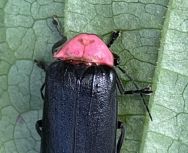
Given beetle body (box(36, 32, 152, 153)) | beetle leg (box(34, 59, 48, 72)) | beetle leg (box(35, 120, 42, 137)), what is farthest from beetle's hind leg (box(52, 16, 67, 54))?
beetle leg (box(35, 120, 42, 137))

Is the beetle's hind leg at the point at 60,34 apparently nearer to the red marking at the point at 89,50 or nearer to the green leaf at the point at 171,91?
the red marking at the point at 89,50

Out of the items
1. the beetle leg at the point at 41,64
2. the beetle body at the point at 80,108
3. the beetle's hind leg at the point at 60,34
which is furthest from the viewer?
the beetle leg at the point at 41,64

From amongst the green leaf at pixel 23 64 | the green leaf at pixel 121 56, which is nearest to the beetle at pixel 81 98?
the green leaf at pixel 121 56

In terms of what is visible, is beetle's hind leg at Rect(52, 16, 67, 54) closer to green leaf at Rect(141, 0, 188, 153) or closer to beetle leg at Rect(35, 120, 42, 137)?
beetle leg at Rect(35, 120, 42, 137)

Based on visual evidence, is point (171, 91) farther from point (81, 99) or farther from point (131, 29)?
point (81, 99)

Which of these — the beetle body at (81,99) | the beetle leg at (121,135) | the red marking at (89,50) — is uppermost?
the red marking at (89,50)

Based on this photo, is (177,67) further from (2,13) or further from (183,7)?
(2,13)
